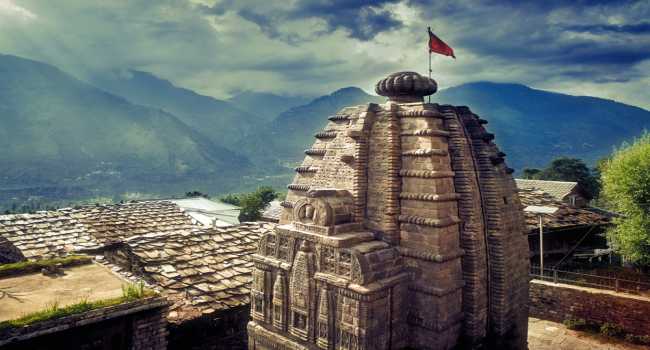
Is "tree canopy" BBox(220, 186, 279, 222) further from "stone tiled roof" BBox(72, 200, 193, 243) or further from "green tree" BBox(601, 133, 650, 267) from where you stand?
"green tree" BBox(601, 133, 650, 267)

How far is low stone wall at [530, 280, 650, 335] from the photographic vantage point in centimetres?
1667

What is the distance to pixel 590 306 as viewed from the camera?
18.0 metres

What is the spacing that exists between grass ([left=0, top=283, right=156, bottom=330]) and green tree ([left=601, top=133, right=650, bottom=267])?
72.0ft

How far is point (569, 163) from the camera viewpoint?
220 feet

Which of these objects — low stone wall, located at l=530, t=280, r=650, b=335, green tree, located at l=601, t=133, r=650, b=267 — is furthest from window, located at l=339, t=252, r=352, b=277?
green tree, located at l=601, t=133, r=650, b=267

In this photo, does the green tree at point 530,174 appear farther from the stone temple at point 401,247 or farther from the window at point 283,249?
the window at point 283,249

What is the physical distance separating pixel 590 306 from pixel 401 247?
43.5ft

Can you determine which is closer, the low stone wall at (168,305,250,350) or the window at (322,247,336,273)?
the window at (322,247,336,273)

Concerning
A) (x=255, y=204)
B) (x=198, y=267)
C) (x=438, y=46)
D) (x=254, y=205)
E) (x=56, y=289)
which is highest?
(x=438, y=46)

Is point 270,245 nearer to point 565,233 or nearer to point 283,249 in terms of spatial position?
point 283,249

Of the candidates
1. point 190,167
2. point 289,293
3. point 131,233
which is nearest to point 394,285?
point 289,293

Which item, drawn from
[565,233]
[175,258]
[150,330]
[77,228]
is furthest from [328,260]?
[565,233]

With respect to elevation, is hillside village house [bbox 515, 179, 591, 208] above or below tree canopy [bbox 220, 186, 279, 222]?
above

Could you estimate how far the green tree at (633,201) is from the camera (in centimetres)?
2012
